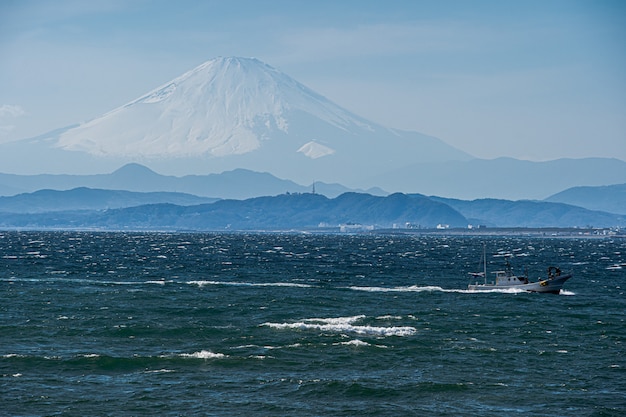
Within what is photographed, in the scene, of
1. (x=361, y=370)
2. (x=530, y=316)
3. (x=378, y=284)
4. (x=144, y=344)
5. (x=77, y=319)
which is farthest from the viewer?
(x=378, y=284)

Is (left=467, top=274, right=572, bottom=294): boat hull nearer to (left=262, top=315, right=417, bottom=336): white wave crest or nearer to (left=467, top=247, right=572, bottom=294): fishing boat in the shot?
(left=467, top=247, right=572, bottom=294): fishing boat

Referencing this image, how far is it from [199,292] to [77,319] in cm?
2870

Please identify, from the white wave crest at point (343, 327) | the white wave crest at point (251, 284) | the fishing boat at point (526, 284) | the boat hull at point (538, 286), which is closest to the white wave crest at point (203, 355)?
the white wave crest at point (343, 327)

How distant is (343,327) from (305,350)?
10.8 metres

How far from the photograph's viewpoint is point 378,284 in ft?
408

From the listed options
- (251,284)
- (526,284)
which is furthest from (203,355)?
(526,284)

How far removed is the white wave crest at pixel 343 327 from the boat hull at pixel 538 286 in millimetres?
37842

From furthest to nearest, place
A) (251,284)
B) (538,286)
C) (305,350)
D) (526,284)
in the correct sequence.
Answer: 1. (251,284)
2. (526,284)
3. (538,286)
4. (305,350)

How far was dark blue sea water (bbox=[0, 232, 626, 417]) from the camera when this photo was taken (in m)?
51.5

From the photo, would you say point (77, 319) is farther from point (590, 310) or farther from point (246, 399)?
point (590, 310)

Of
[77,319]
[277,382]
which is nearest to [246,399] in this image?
[277,382]

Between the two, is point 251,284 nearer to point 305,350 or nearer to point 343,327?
point 343,327

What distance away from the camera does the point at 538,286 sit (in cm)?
11500

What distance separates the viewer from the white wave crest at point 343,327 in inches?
2933
